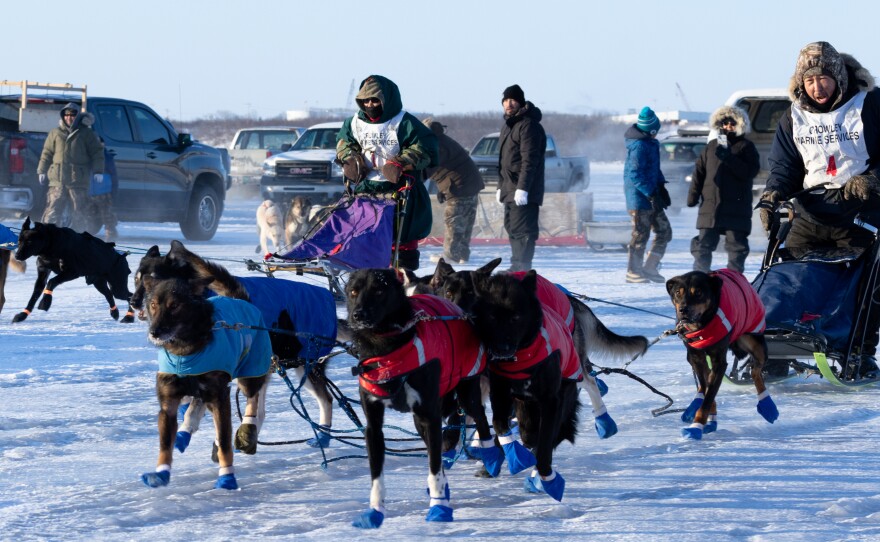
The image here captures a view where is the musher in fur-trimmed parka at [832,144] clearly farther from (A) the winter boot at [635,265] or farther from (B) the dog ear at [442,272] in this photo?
(A) the winter boot at [635,265]

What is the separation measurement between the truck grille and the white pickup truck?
6037 mm

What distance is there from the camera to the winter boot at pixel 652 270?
36.0 feet

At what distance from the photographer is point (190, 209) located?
48.2ft

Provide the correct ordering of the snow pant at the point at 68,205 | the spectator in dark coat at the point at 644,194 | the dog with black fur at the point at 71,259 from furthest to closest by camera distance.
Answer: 1. the snow pant at the point at 68,205
2. the spectator in dark coat at the point at 644,194
3. the dog with black fur at the point at 71,259

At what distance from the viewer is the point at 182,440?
4402mm

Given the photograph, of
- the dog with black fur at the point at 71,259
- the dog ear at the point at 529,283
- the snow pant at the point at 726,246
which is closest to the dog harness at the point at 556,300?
the dog ear at the point at 529,283

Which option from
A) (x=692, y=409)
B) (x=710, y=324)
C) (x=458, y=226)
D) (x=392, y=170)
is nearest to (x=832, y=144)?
(x=710, y=324)

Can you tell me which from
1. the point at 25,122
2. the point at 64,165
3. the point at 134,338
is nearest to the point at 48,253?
the point at 134,338

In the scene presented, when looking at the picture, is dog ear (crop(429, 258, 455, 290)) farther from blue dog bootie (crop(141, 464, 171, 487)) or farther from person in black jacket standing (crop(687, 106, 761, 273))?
person in black jacket standing (crop(687, 106, 761, 273))

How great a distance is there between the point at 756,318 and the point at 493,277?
1.78 m

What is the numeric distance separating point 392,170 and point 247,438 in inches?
90.1

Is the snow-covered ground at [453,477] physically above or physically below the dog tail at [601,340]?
below

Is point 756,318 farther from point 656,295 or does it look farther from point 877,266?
point 656,295

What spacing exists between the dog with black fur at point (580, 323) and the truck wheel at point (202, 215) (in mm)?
10100
